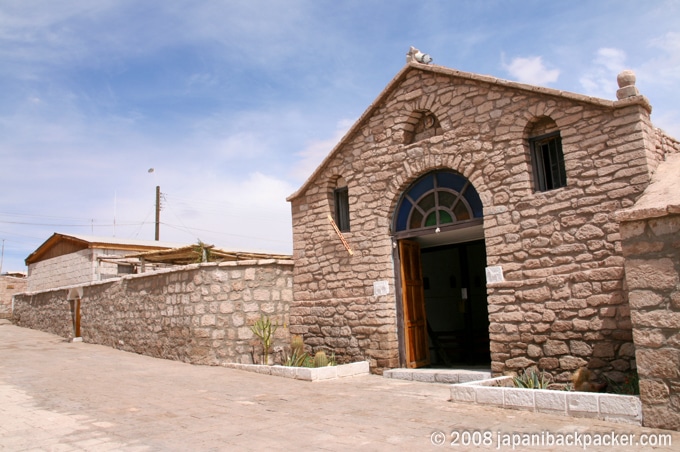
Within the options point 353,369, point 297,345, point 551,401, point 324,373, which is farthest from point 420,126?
point 551,401

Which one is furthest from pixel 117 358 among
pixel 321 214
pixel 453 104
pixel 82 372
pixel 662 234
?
pixel 662 234

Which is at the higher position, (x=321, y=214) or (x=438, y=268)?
(x=321, y=214)

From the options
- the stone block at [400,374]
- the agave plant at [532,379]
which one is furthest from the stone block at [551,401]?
the stone block at [400,374]

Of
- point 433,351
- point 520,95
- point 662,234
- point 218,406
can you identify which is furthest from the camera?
point 433,351

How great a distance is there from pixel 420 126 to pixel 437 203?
155 cm

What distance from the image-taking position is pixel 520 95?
28.8 feet

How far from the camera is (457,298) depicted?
46.9 ft

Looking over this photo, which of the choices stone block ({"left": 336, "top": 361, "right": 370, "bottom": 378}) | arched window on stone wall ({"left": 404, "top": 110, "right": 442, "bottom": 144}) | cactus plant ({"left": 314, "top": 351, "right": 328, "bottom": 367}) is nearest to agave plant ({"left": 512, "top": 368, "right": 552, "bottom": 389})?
stone block ({"left": 336, "top": 361, "right": 370, "bottom": 378})

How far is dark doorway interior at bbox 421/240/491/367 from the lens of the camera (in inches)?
501

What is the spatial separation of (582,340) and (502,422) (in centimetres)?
232

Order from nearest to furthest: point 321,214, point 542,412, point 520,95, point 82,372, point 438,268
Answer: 1. point 542,412
2. point 520,95
3. point 82,372
4. point 321,214
5. point 438,268

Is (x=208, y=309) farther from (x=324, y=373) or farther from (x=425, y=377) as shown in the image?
A: (x=425, y=377)

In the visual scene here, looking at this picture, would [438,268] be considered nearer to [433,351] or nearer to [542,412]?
[433,351]

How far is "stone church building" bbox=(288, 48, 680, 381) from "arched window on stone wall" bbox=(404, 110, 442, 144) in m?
0.03
